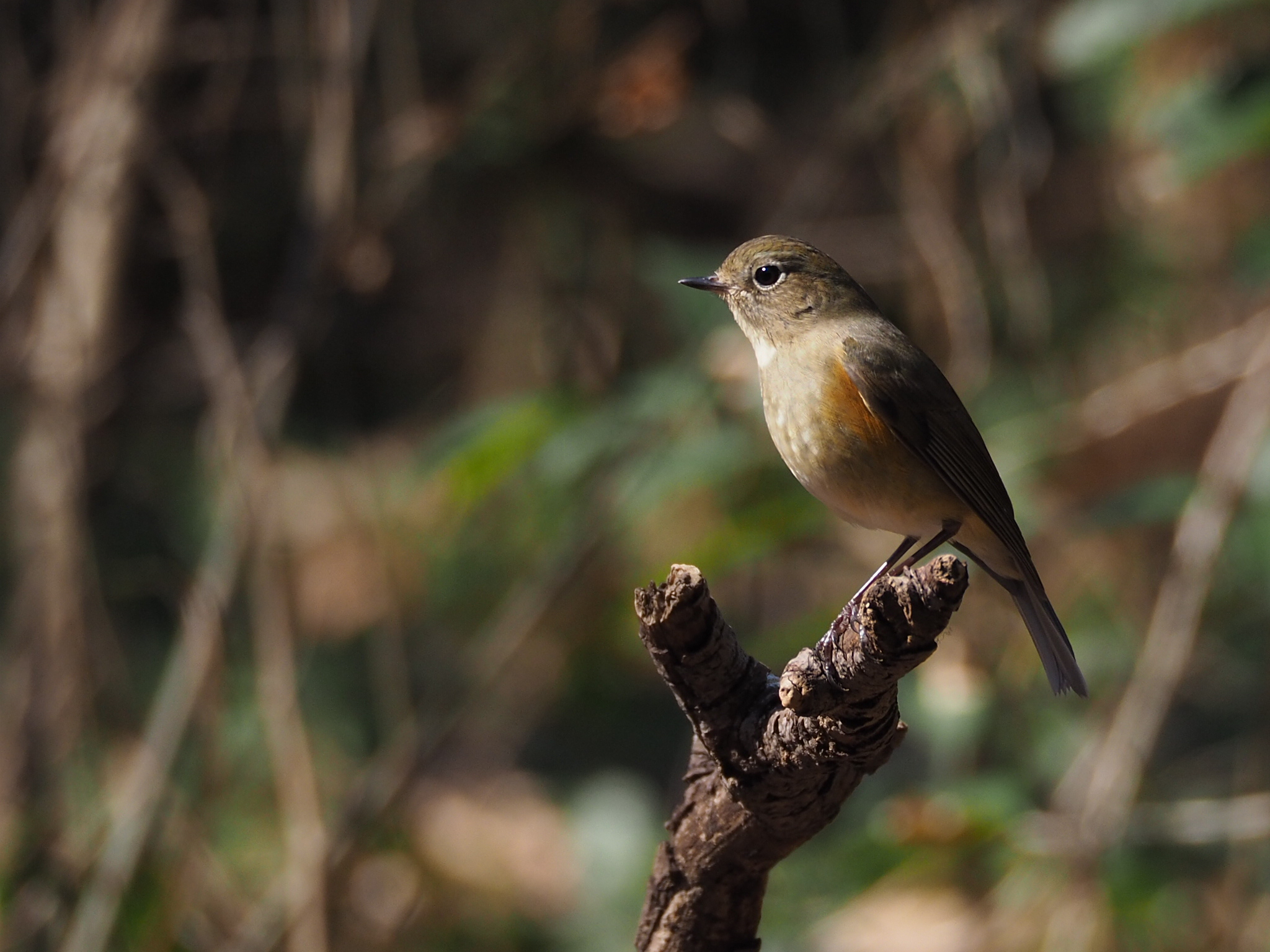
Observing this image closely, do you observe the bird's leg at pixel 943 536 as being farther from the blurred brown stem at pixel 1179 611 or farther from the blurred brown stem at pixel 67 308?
the blurred brown stem at pixel 67 308

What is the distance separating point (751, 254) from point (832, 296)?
0.23m

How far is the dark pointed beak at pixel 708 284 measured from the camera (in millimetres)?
3529

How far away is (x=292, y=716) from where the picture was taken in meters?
4.54

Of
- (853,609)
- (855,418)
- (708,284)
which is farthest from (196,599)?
(853,609)

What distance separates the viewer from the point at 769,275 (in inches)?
138

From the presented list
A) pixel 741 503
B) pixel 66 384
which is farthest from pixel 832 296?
pixel 66 384

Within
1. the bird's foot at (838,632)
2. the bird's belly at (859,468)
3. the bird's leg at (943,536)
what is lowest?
the bird's leg at (943,536)

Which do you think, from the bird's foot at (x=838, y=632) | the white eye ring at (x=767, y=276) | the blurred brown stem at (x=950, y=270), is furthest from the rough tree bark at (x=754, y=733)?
the blurred brown stem at (x=950, y=270)

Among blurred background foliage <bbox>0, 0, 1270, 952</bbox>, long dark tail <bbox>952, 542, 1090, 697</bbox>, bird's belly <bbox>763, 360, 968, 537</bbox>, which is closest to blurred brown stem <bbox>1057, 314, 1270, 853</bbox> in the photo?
blurred background foliage <bbox>0, 0, 1270, 952</bbox>

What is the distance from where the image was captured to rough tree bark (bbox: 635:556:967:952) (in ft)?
6.25

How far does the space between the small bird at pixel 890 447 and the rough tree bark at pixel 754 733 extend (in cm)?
64

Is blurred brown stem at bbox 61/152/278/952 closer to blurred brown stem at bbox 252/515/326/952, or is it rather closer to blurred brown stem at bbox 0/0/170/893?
blurred brown stem at bbox 252/515/326/952

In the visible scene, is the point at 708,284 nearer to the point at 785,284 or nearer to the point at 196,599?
the point at 785,284

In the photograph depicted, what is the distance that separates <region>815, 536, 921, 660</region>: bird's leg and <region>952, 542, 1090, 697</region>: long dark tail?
11 cm
